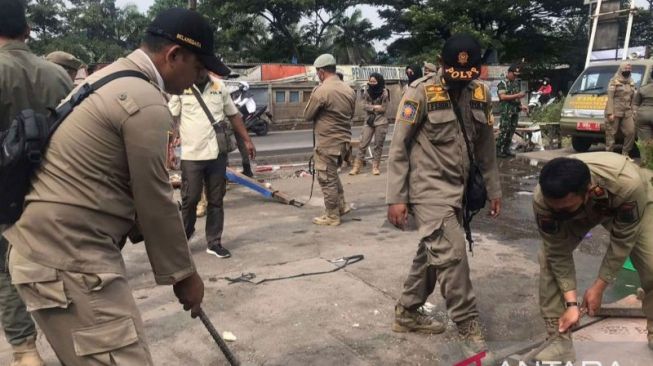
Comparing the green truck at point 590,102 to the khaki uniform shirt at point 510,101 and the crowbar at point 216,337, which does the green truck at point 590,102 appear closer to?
the khaki uniform shirt at point 510,101

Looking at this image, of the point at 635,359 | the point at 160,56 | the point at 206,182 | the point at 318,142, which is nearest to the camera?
the point at 160,56

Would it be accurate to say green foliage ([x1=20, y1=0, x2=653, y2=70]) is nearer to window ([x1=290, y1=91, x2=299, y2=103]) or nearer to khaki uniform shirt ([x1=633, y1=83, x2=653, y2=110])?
window ([x1=290, y1=91, x2=299, y2=103])

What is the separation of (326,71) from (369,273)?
2.61 metres

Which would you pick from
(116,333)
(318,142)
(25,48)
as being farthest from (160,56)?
(318,142)

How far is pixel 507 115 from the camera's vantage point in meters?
10.9

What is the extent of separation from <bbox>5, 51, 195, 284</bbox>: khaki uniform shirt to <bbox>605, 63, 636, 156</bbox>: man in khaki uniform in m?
9.84

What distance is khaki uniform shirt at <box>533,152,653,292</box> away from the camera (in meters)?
2.74

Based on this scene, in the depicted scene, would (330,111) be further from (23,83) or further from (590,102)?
(590,102)

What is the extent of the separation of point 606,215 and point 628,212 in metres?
0.12

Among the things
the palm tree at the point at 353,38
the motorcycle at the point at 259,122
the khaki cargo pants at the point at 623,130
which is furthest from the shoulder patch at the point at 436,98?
the palm tree at the point at 353,38

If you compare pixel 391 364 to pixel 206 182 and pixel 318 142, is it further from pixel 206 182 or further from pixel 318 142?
pixel 318 142

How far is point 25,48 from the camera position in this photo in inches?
114

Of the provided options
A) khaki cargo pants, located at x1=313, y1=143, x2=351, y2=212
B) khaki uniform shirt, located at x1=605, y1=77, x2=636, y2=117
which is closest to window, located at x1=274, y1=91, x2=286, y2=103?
khaki uniform shirt, located at x1=605, y1=77, x2=636, y2=117

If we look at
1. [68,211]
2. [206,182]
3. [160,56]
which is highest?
[160,56]
